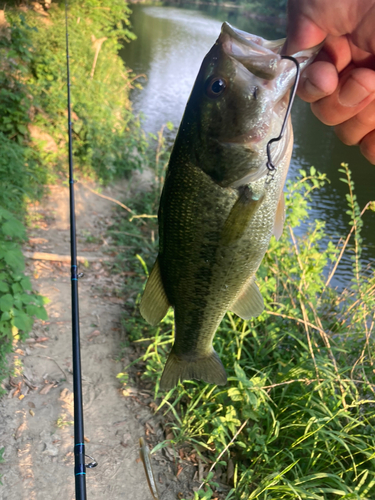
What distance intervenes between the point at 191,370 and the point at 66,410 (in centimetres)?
193

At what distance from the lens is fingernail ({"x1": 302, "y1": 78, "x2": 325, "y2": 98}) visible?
4.95 feet

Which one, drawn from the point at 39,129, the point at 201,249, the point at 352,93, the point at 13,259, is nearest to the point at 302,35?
the point at 352,93

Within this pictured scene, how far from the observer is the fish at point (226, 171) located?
1.34 metres

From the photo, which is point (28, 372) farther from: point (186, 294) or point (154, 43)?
point (154, 43)

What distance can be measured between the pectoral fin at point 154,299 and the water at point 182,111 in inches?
111

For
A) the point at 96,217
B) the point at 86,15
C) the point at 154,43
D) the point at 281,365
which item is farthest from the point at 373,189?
the point at 154,43

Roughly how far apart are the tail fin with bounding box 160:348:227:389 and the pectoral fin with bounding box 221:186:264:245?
30.9 inches

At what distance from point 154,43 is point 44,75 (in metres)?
16.6

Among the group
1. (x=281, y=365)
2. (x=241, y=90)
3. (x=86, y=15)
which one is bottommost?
(x=281, y=365)

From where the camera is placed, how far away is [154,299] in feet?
5.43

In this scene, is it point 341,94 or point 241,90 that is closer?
point 241,90

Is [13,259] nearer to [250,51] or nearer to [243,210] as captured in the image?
[243,210]

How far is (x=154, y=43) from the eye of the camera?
21.7m

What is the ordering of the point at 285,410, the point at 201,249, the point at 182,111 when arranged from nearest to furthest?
1. the point at 201,249
2. the point at 285,410
3. the point at 182,111
